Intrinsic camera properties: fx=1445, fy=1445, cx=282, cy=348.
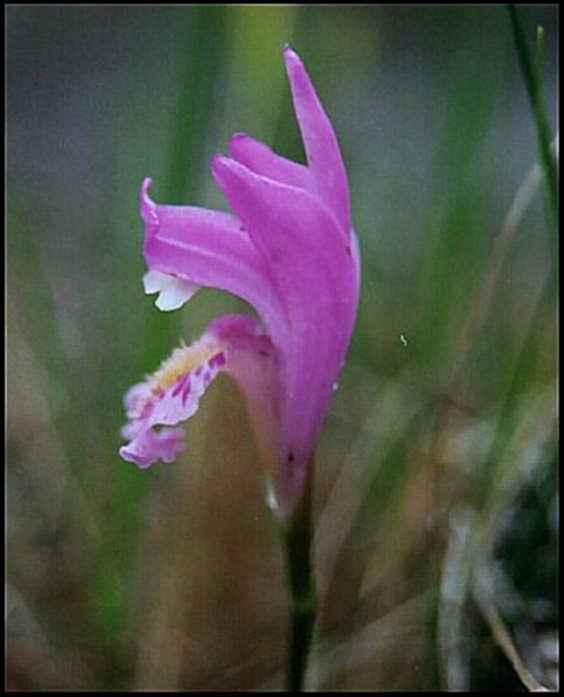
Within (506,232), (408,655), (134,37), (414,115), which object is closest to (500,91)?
(506,232)

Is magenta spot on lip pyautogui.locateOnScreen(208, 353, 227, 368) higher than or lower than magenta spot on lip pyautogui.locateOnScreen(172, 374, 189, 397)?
higher

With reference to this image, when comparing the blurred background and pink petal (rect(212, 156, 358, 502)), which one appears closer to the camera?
pink petal (rect(212, 156, 358, 502))

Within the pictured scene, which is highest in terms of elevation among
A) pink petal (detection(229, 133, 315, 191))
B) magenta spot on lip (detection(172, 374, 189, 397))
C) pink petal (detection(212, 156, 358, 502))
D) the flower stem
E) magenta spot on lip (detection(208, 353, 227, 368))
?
pink petal (detection(229, 133, 315, 191))

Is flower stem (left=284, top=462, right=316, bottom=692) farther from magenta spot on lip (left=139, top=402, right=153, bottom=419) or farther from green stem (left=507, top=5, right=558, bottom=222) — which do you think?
green stem (left=507, top=5, right=558, bottom=222)

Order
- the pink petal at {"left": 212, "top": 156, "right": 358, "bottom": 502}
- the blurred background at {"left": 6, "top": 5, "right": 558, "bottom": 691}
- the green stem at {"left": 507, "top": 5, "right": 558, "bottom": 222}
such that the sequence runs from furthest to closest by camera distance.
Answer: the blurred background at {"left": 6, "top": 5, "right": 558, "bottom": 691} < the green stem at {"left": 507, "top": 5, "right": 558, "bottom": 222} < the pink petal at {"left": 212, "top": 156, "right": 358, "bottom": 502}

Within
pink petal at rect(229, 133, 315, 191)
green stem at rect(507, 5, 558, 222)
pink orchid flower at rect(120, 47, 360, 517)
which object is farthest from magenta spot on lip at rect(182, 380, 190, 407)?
green stem at rect(507, 5, 558, 222)

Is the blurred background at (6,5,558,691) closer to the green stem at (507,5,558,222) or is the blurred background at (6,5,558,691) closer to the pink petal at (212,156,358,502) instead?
the green stem at (507,5,558,222)

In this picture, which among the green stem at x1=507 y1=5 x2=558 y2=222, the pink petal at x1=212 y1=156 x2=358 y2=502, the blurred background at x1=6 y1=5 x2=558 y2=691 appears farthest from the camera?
the blurred background at x1=6 y1=5 x2=558 y2=691

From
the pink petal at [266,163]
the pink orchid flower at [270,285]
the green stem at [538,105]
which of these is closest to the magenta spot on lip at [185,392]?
the pink orchid flower at [270,285]
